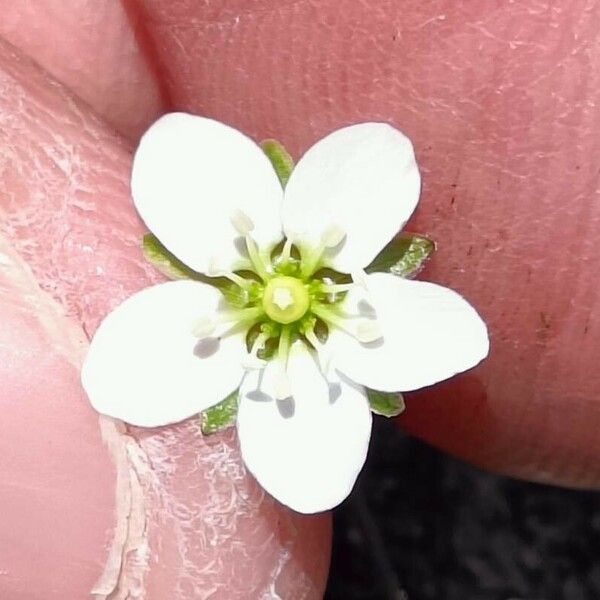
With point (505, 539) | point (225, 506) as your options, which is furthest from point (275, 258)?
point (505, 539)

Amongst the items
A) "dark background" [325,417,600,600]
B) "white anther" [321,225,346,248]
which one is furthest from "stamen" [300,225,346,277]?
"dark background" [325,417,600,600]

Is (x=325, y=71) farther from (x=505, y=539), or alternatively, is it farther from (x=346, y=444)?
(x=505, y=539)

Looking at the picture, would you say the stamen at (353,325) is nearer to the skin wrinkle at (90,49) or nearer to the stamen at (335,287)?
the stamen at (335,287)

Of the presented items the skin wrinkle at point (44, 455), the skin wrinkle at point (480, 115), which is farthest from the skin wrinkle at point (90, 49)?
the skin wrinkle at point (44, 455)

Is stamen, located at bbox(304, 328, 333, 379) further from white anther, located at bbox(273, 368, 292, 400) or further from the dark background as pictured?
the dark background

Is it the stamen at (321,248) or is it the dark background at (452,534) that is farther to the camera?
the dark background at (452,534)
